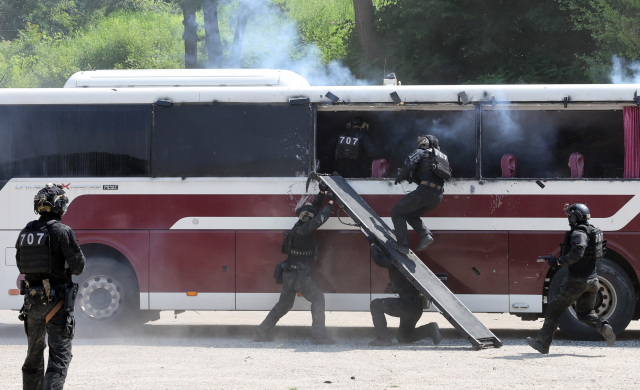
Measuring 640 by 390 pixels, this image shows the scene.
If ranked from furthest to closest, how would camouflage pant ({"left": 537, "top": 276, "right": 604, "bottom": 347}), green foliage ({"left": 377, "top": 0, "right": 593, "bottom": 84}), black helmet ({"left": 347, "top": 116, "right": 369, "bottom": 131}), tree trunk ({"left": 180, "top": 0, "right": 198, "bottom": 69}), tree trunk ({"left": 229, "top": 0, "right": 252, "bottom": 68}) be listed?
1. tree trunk ({"left": 229, "top": 0, "right": 252, "bottom": 68})
2. tree trunk ({"left": 180, "top": 0, "right": 198, "bottom": 69})
3. green foliage ({"left": 377, "top": 0, "right": 593, "bottom": 84})
4. black helmet ({"left": 347, "top": 116, "right": 369, "bottom": 131})
5. camouflage pant ({"left": 537, "top": 276, "right": 604, "bottom": 347})

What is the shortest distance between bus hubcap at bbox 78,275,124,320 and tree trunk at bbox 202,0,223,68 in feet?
58.2

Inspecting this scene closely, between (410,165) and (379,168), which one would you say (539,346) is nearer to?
(410,165)

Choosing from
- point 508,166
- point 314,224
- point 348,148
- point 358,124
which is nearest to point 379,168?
point 348,148

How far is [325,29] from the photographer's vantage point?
131 feet

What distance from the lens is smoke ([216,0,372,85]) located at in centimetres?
3312

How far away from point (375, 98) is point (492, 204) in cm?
210

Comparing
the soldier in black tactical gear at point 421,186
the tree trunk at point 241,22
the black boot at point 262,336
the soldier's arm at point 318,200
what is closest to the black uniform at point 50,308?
the black boot at point 262,336

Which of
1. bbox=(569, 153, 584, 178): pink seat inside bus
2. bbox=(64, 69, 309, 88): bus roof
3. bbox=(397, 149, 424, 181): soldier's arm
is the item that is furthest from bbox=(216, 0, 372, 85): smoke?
bbox=(397, 149, 424, 181): soldier's arm

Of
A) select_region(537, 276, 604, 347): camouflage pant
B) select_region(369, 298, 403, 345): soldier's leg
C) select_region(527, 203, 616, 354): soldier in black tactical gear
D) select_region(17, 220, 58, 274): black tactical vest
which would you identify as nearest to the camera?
select_region(17, 220, 58, 274): black tactical vest

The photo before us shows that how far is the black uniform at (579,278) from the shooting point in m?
8.34

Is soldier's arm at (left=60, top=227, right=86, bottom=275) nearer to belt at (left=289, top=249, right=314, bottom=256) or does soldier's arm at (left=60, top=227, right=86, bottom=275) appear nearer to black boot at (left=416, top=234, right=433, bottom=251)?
belt at (left=289, top=249, right=314, bottom=256)

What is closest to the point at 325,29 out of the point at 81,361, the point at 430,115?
the point at 430,115

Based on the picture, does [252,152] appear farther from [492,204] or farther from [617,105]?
[617,105]

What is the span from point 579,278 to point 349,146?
357 centimetres
